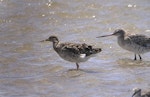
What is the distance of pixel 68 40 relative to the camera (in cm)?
1388

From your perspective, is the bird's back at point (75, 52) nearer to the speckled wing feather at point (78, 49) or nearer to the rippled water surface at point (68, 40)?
the speckled wing feather at point (78, 49)

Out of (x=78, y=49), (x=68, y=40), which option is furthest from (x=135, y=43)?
(x=68, y=40)

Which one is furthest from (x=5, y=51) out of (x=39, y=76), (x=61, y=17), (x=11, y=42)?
(x=61, y=17)

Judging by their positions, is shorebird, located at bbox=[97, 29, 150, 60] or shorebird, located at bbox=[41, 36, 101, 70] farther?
shorebird, located at bbox=[97, 29, 150, 60]

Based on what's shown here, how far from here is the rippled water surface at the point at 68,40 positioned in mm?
10305

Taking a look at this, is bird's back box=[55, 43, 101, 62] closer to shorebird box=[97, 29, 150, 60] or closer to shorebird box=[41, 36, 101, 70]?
shorebird box=[41, 36, 101, 70]

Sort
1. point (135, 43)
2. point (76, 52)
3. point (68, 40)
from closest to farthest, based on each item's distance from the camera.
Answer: point (76, 52)
point (135, 43)
point (68, 40)

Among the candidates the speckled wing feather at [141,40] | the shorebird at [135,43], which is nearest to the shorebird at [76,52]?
the shorebird at [135,43]

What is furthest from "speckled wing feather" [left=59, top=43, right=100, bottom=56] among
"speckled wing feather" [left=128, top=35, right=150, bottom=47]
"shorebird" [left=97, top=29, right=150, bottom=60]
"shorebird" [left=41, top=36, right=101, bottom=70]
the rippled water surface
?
"speckled wing feather" [left=128, top=35, right=150, bottom=47]

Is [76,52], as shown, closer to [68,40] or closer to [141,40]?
[141,40]

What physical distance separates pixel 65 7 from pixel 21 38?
331 cm

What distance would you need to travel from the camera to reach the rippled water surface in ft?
33.8

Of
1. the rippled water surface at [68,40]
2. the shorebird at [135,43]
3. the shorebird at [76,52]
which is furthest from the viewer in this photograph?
the shorebird at [135,43]

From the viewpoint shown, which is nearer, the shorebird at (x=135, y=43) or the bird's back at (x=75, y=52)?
the bird's back at (x=75, y=52)
